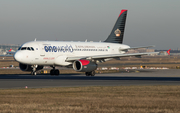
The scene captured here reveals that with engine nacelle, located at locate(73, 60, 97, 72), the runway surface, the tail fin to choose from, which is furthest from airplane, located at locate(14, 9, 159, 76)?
the runway surface

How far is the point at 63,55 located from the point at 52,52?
1.98 meters

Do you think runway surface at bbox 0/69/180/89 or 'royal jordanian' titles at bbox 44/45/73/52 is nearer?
runway surface at bbox 0/69/180/89

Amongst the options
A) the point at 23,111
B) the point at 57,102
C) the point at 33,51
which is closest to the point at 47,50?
the point at 33,51

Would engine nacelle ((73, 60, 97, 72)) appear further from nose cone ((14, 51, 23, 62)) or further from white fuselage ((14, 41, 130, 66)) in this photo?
nose cone ((14, 51, 23, 62))

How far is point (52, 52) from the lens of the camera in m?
48.0

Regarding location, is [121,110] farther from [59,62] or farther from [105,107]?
[59,62]

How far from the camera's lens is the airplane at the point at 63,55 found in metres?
46.4

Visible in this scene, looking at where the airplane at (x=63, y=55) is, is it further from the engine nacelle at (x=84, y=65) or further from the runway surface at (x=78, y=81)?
the runway surface at (x=78, y=81)

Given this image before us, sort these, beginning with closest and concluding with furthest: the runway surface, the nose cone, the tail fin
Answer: the runway surface
the nose cone
the tail fin

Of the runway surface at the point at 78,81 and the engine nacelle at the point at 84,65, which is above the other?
the engine nacelle at the point at 84,65

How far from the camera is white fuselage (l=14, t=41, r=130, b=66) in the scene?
45938 millimetres

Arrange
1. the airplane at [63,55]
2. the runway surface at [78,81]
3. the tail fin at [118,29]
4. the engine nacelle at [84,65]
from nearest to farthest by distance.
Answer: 1. the runway surface at [78,81]
2. the airplane at [63,55]
3. the engine nacelle at [84,65]
4. the tail fin at [118,29]

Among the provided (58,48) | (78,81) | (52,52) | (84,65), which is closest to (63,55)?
(58,48)

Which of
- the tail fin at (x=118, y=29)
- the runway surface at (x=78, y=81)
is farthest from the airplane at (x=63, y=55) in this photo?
the runway surface at (x=78, y=81)
